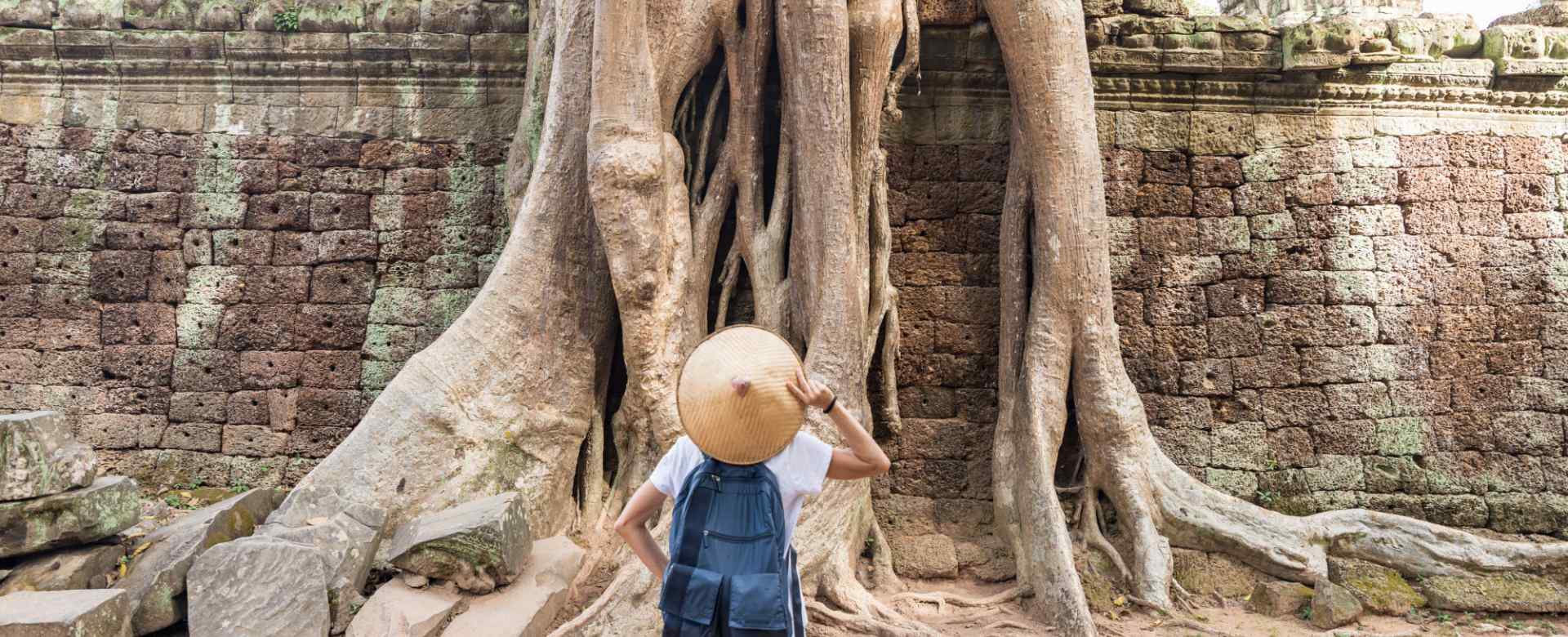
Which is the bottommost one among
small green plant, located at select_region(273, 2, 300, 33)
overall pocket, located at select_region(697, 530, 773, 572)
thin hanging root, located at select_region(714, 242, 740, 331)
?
overall pocket, located at select_region(697, 530, 773, 572)

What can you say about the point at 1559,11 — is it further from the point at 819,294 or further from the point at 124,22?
the point at 124,22

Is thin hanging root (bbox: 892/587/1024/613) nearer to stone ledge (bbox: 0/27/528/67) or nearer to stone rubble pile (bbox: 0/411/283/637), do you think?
stone rubble pile (bbox: 0/411/283/637)

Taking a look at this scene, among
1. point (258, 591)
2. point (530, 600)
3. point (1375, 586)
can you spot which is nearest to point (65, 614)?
point (258, 591)

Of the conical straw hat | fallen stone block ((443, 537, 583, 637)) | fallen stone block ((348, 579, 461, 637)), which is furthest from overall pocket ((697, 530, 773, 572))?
fallen stone block ((348, 579, 461, 637))

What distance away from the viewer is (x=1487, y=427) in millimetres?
4590

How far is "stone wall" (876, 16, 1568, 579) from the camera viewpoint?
14.4 ft

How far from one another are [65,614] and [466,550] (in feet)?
3.06

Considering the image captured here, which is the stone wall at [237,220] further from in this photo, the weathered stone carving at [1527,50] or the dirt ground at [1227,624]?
the weathered stone carving at [1527,50]

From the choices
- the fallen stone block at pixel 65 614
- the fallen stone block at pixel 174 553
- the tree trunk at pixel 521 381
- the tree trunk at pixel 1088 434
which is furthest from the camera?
the tree trunk at pixel 1088 434

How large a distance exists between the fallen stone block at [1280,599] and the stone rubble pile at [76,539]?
358 cm

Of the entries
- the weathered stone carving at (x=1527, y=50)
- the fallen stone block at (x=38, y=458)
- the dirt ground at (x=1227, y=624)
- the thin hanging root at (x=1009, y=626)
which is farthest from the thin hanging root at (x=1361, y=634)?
the fallen stone block at (x=38, y=458)

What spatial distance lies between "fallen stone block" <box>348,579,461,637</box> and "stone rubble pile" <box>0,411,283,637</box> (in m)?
0.56

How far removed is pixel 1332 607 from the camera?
3262 mm

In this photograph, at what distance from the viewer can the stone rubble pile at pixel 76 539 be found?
2.58 metres
